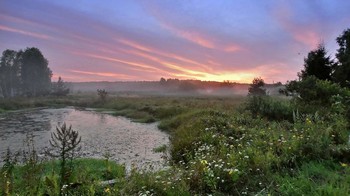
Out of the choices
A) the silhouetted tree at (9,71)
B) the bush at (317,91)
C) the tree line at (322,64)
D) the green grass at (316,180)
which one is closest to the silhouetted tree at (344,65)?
the tree line at (322,64)

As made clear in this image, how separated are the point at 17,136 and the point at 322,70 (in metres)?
24.4

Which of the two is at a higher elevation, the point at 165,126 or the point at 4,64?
the point at 4,64

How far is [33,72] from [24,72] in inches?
82.2

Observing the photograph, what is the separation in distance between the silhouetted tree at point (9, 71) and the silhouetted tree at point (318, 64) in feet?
227

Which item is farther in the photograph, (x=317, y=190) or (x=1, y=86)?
(x=1, y=86)

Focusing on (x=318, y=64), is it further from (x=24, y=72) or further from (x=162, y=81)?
(x=162, y=81)

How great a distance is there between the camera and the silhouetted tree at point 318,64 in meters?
24.0

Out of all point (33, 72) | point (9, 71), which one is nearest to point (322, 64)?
point (33, 72)

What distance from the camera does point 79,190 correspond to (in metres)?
6.06

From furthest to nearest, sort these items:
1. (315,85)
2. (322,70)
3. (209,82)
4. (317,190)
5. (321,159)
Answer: (209,82)
(322,70)
(315,85)
(321,159)
(317,190)

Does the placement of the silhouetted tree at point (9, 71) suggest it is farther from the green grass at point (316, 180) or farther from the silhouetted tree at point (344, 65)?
the green grass at point (316, 180)

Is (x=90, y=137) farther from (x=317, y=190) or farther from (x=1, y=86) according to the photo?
(x=1, y=86)

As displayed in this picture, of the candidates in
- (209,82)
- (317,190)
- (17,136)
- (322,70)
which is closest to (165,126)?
(17,136)

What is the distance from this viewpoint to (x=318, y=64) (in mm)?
24297
